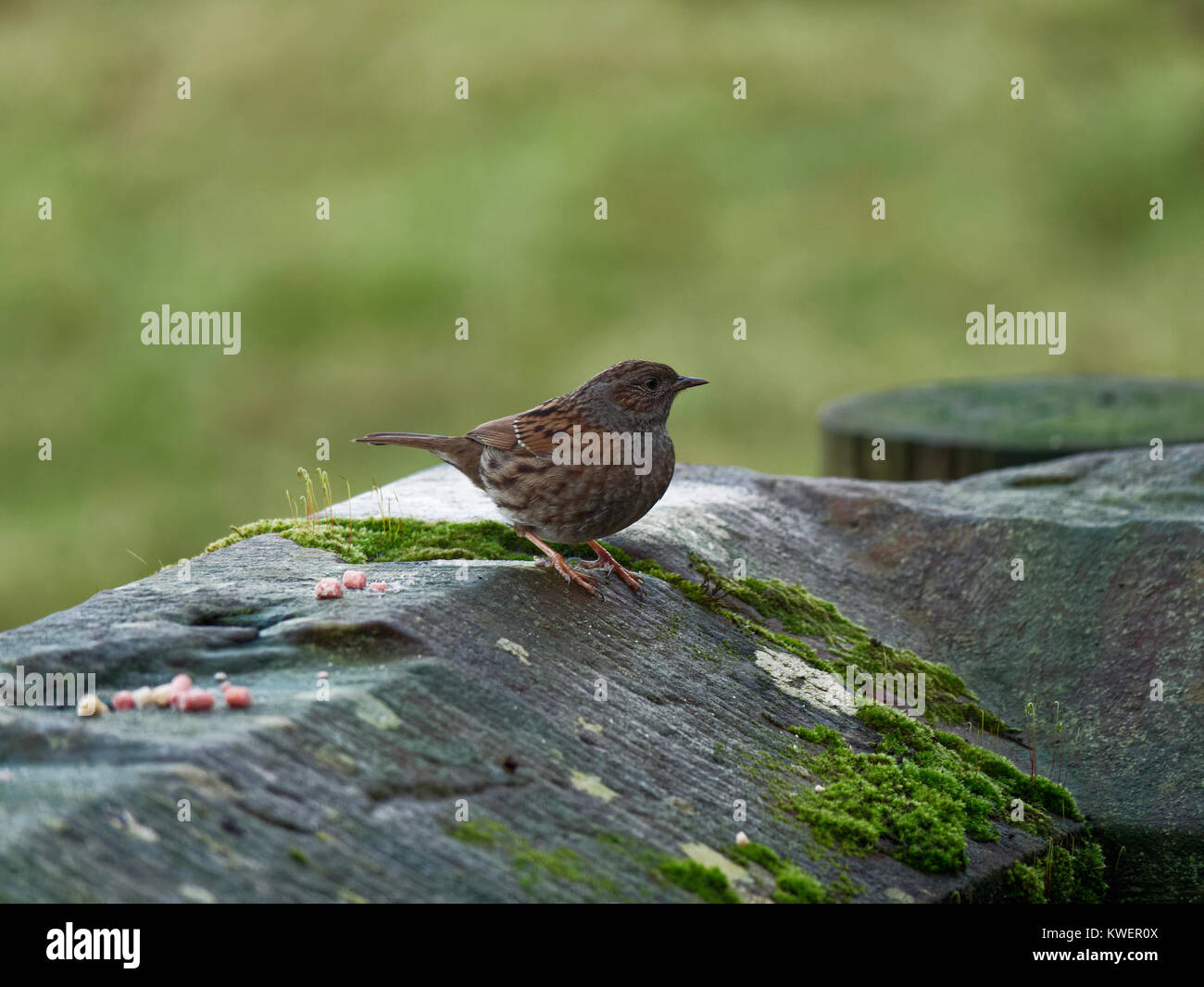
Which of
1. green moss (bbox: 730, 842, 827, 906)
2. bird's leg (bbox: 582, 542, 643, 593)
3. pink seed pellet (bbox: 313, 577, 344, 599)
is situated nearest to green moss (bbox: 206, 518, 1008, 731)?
bird's leg (bbox: 582, 542, 643, 593)

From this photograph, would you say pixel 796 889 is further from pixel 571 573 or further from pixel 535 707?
pixel 571 573

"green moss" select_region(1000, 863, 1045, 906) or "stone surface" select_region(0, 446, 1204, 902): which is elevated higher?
"stone surface" select_region(0, 446, 1204, 902)

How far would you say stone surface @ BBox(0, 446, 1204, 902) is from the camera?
3020mm

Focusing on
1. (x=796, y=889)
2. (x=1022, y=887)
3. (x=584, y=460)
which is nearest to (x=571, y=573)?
(x=584, y=460)

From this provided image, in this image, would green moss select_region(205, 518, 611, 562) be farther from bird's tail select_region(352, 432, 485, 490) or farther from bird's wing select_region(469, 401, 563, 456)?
bird's wing select_region(469, 401, 563, 456)

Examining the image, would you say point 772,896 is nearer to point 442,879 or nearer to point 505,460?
point 442,879

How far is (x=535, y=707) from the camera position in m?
3.78

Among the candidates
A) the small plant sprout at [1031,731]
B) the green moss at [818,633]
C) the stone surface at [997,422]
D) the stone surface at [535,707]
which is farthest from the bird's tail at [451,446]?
the stone surface at [997,422]

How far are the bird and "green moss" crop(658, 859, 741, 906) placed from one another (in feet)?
4.48

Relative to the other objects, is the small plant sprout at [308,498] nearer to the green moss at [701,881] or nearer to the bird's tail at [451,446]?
the bird's tail at [451,446]

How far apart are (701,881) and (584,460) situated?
5.89 ft

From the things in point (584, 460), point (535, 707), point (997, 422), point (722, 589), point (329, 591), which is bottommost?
point (535, 707)

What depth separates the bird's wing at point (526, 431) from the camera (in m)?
4.86

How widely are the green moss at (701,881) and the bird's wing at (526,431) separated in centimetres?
185
